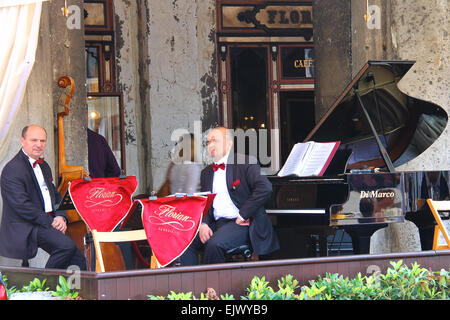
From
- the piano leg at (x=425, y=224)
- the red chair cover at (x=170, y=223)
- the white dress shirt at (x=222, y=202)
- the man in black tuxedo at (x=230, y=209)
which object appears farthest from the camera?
the piano leg at (x=425, y=224)

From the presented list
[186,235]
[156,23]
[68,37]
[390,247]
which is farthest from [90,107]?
[186,235]

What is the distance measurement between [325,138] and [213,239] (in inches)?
57.9

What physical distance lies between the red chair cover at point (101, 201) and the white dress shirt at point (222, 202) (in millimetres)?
681

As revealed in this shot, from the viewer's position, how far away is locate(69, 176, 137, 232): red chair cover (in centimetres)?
464

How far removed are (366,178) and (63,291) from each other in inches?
105

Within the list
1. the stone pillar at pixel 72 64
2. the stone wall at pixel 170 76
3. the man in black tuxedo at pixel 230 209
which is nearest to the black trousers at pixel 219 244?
the man in black tuxedo at pixel 230 209

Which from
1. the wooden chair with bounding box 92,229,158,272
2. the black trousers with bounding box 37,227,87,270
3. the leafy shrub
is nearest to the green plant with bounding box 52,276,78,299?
the leafy shrub

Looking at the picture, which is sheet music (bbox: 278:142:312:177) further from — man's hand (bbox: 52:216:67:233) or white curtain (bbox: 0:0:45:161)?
white curtain (bbox: 0:0:45:161)

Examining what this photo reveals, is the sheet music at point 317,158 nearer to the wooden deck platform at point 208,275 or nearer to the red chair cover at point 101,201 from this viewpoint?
the red chair cover at point 101,201

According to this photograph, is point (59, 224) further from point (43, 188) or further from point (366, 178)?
point (366, 178)

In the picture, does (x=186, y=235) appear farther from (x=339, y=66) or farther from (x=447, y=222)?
(x=339, y=66)

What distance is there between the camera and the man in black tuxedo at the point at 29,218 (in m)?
4.80
